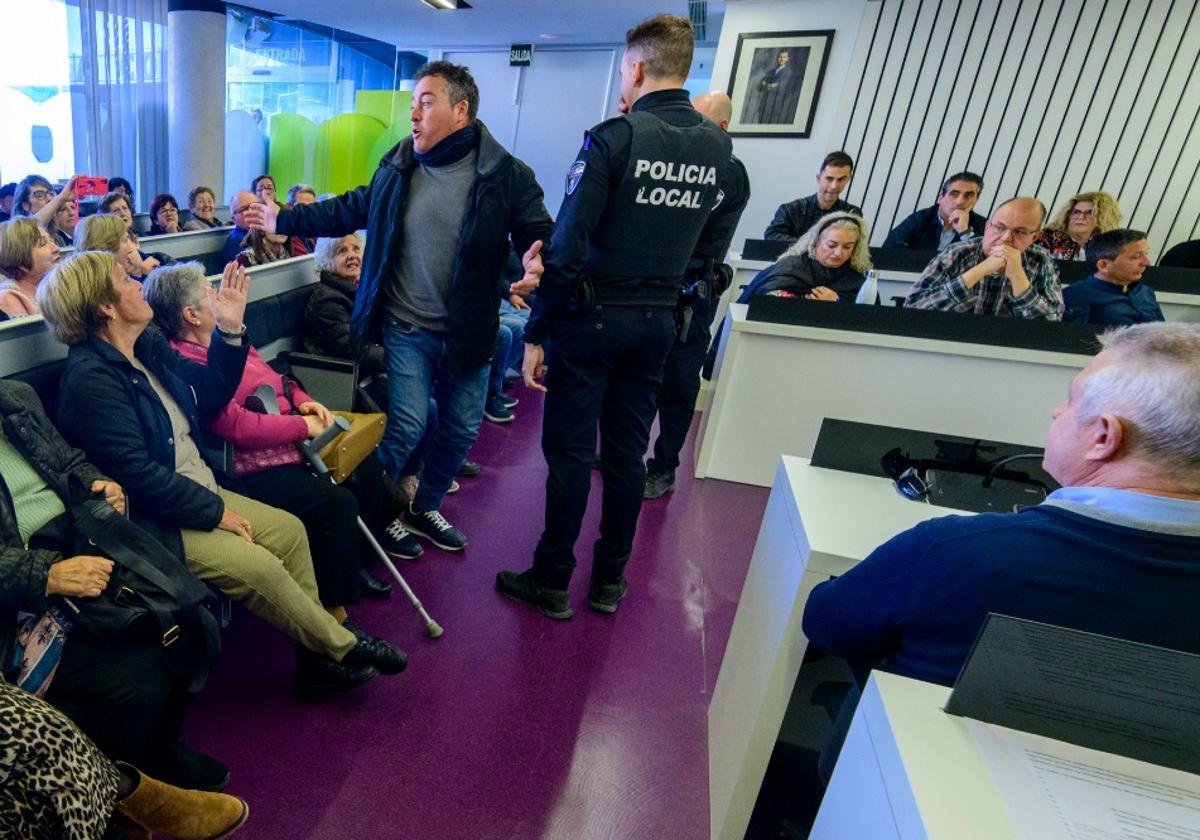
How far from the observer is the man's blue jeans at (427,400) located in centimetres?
210

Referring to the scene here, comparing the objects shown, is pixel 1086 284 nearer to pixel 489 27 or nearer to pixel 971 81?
pixel 971 81

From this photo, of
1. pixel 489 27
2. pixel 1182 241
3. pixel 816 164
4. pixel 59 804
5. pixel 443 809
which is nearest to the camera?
pixel 59 804

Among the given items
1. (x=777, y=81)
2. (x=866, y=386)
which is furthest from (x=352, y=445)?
(x=777, y=81)

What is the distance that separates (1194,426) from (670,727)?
4.35 feet

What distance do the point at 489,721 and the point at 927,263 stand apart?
375 cm

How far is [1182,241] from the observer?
4.65 metres

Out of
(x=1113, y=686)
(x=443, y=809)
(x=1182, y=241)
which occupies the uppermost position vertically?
(x=1182, y=241)

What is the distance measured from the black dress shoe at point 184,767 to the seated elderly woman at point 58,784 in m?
0.18

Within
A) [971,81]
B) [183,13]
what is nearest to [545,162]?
[183,13]

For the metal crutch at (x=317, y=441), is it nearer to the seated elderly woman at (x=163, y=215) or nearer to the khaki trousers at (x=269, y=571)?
the khaki trousers at (x=269, y=571)

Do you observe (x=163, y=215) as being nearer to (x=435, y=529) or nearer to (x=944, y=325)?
(x=435, y=529)

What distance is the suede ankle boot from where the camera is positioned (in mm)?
1103

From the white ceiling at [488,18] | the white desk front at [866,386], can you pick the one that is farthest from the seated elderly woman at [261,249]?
the white ceiling at [488,18]

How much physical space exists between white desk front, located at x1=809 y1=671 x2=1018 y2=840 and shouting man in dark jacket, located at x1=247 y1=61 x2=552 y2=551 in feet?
4.80
